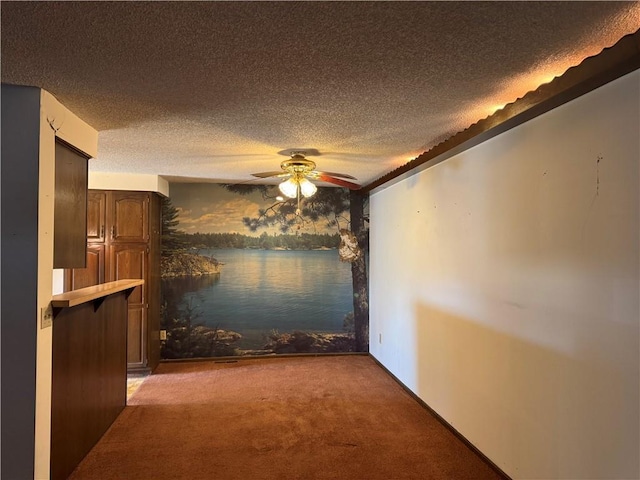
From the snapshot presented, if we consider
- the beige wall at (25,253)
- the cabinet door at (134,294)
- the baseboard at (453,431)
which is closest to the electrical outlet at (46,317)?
the beige wall at (25,253)

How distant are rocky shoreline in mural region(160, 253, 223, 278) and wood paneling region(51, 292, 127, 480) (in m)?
1.56

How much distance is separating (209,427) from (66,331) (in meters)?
1.36

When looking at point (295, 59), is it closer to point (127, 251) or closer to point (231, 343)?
point (127, 251)

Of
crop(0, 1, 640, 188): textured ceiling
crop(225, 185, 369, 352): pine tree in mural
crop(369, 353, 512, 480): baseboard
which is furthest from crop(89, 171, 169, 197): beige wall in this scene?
crop(369, 353, 512, 480): baseboard

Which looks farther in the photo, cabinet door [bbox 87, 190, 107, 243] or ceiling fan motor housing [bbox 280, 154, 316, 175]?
cabinet door [bbox 87, 190, 107, 243]

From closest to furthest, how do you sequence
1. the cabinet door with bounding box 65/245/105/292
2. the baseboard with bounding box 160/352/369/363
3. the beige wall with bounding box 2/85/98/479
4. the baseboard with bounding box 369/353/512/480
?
1. the beige wall with bounding box 2/85/98/479
2. the baseboard with bounding box 369/353/512/480
3. the cabinet door with bounding box 65/245/105/292
4. the baseboard with bounding box 160/352/369/363

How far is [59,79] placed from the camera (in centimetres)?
192

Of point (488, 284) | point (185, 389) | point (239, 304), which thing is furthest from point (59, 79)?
point (239, 304)

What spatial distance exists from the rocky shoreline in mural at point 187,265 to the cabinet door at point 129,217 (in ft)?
2.20

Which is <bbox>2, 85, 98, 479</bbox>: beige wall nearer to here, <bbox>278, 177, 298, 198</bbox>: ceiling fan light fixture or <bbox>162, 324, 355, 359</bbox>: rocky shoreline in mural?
<bbox>278, 177, 298, 198</bbox>: ceiling fan light fixture

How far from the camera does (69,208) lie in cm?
241

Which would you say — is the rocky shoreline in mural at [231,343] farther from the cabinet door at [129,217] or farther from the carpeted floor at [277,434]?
the cabinet door at [129,217]

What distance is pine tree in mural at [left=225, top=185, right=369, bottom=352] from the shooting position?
529 cm

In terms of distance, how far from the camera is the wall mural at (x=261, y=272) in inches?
200
